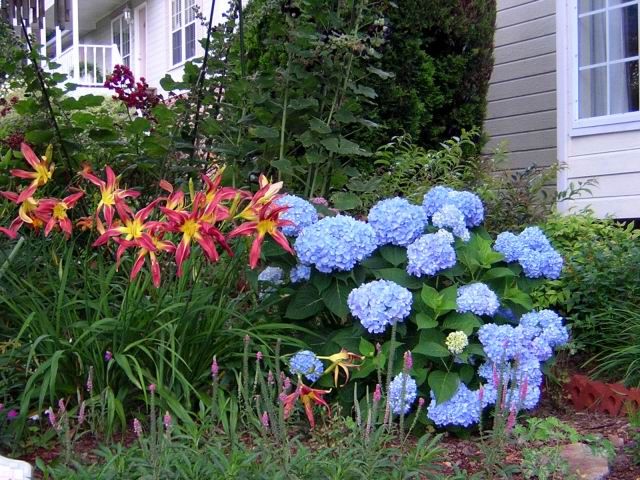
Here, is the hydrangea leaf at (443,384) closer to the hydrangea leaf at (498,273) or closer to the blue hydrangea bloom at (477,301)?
the blue hydrangea bloom at (477,301)

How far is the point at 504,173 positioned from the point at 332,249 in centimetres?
243

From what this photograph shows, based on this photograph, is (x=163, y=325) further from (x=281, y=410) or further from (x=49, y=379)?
(x=281, y=410)

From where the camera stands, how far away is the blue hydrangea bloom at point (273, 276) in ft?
12.0

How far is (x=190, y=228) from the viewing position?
9.08 feet

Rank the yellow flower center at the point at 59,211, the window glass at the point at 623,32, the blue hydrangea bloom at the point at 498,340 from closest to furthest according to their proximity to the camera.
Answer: the yellow flower center at the point at 59,211
the blue hydrangea bloom at the point at 498,340
the window glass at the point at 623,32

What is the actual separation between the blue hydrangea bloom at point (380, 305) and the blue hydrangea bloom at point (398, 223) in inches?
10.1

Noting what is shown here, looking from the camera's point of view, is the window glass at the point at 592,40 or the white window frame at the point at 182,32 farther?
the white window frame at the point at 182,32

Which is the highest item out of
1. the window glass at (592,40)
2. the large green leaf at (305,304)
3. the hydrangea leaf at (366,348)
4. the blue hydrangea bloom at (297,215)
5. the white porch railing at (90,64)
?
the white porch railing at (90,64)

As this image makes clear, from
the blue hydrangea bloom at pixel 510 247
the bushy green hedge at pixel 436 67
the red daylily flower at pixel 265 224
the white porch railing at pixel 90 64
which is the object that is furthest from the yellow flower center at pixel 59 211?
the white porch railing at pixel 90 64

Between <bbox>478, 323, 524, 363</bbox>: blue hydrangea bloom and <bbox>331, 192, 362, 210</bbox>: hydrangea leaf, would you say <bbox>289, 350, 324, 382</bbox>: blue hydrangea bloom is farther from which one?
<bbox>331, 192, 362, 210</bbox>: hydrangea leaf

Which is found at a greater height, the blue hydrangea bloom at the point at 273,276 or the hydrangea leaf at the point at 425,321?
the blue hydrangea bloom at the point at 273,276

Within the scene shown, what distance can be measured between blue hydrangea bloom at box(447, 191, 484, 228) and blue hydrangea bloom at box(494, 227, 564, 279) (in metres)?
0.14

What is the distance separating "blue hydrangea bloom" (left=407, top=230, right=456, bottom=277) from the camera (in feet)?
10.7

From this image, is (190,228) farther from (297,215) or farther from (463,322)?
(463,322)
